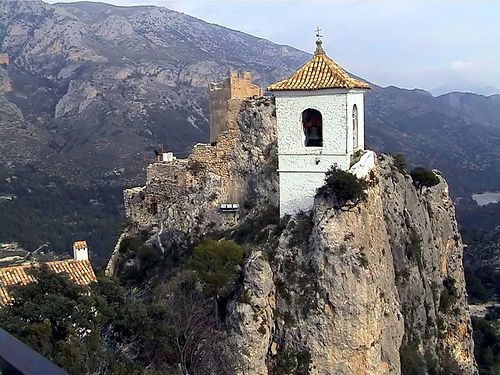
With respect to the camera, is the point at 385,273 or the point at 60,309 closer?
the point at 60,309

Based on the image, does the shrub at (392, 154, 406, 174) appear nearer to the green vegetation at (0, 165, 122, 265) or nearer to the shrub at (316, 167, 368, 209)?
the shrub at (316, 167, 368, 209)

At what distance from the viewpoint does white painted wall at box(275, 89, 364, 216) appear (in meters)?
20.4

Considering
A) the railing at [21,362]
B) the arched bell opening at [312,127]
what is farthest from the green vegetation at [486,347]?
the railing at [21,362]

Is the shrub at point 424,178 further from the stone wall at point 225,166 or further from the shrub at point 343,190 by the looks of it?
the shrub at point 343,190

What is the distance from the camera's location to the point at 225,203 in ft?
91.1

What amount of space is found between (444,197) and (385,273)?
1195 centimetres

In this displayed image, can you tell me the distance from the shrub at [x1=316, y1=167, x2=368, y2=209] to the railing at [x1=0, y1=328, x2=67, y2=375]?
1644 cm

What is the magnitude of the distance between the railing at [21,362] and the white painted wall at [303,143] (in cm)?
1779

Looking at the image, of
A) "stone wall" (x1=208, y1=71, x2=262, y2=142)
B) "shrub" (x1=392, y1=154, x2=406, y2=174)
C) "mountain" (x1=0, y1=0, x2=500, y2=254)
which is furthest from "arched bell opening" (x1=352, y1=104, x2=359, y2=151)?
"mountain" (x1=0, y1=0, x2=500, y2=254)

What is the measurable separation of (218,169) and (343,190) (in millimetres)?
9931

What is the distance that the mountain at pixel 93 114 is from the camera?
8369 centimetres

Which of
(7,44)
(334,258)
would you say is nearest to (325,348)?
(334,258)

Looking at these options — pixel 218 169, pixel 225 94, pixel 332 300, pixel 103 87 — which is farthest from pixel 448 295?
pixel 103 87

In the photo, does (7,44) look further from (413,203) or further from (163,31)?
(413,203)
